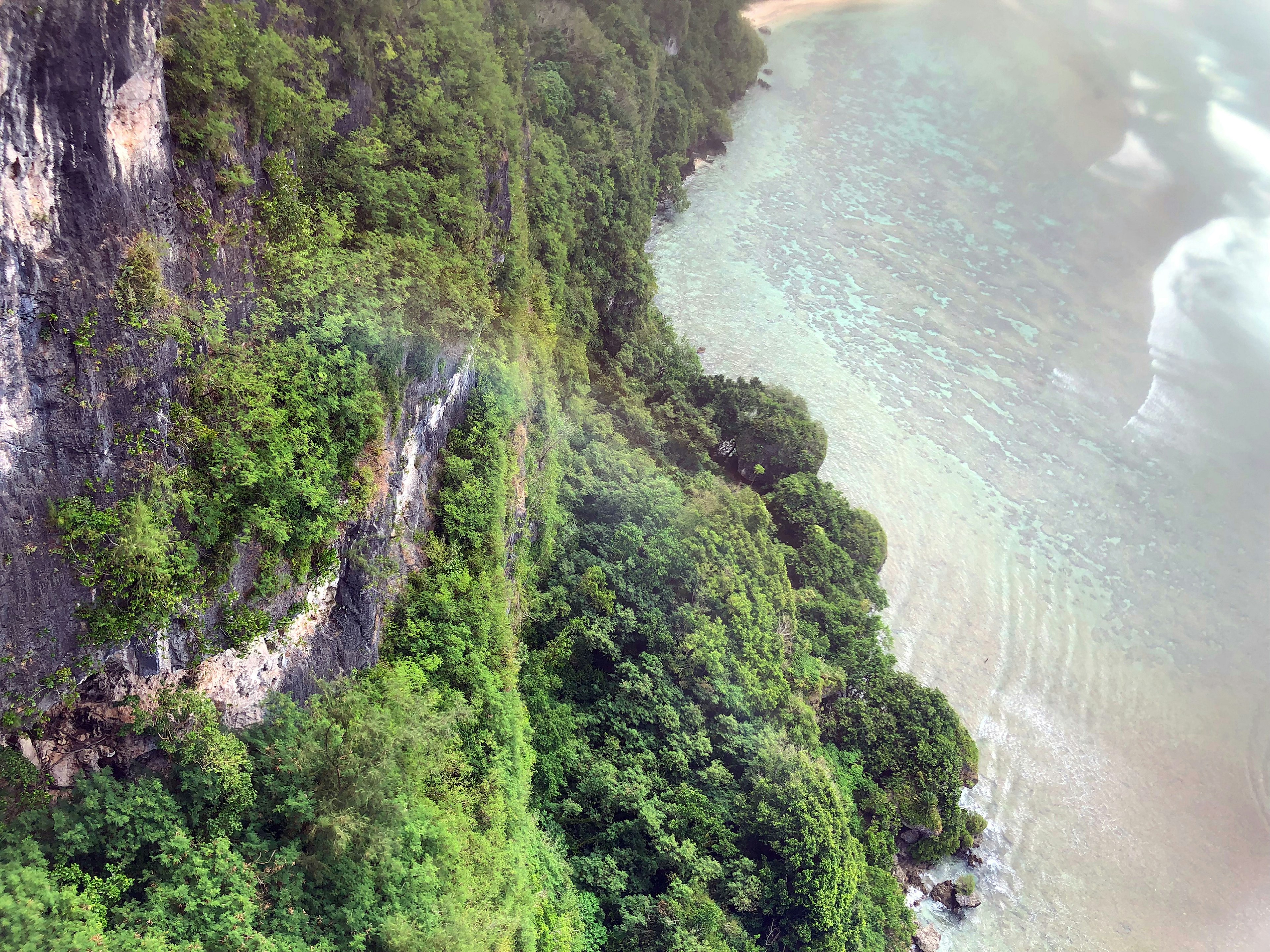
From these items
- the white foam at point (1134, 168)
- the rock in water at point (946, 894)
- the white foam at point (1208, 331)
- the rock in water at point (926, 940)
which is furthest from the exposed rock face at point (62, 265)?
the white foam at point (1134, 168)

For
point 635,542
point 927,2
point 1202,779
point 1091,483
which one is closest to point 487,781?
point 635,542

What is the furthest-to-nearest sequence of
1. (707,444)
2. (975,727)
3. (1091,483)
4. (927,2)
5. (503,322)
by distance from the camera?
1. (927,2)
2. (1091,483)
3. (707,444)
4. (975,727)
5. (503,322)

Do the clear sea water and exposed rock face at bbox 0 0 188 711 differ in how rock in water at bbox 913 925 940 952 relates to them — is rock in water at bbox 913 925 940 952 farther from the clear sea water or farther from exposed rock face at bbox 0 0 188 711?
exposed rock face at bbox 0 0 188 711

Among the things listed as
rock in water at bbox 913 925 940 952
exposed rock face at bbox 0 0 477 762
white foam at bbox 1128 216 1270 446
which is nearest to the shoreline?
white foam at bbox 1128 216 1270 446

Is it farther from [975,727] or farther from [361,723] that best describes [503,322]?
[975,727]

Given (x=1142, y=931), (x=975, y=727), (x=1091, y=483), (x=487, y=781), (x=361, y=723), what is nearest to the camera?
(x=361, y=723)
